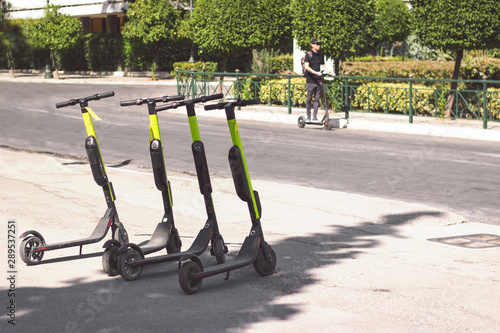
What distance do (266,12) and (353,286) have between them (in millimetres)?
18543

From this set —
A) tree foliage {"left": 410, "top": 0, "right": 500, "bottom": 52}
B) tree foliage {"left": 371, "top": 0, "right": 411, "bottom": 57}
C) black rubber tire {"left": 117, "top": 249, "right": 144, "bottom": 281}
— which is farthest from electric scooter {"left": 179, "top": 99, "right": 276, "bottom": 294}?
tree foliage {"left": 371, "top": 0, "right": 411, "bottom": 57}

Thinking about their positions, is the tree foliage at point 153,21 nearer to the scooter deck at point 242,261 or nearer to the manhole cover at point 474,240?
the manhole cover at point 474,240

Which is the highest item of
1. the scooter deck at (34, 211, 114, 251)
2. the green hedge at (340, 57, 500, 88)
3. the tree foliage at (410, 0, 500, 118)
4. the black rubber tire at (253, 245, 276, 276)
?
the tree foliage at (410, 0, 500, 118)

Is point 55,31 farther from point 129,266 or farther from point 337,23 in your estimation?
point 129,266

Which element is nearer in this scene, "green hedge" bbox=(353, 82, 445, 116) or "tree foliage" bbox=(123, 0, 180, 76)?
"green hedge" bbox=(353, 82, 445, 116)

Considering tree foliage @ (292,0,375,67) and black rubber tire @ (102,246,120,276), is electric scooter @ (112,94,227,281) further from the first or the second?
tree foliage @ (292,0,375,67)

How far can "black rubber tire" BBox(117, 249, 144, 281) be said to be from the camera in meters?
5.45

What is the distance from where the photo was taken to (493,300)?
5.13 m

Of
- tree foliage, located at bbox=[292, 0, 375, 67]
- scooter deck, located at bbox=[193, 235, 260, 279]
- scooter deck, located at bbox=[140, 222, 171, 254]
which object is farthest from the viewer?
tree foliage, located at bbox=[292, 0, 375, 67]

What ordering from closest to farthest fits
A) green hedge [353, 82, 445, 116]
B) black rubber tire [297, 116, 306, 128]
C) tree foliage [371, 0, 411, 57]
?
1. black rubber tire [297, 116, 306, 128]
2. green hedge [353, 82, 445, 116]
3. tree foliage [371, 0, 411, 57]

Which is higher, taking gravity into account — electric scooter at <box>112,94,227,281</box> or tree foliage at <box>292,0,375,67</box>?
tree foliage at <box>292,0,375,67</box>

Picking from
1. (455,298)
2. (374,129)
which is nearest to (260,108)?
(374,129)

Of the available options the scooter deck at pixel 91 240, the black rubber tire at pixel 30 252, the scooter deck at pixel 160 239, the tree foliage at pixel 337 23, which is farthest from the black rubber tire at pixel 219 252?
the tree foliage at pixel 337 23

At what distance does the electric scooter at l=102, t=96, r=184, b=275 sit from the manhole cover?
9.27 ft
